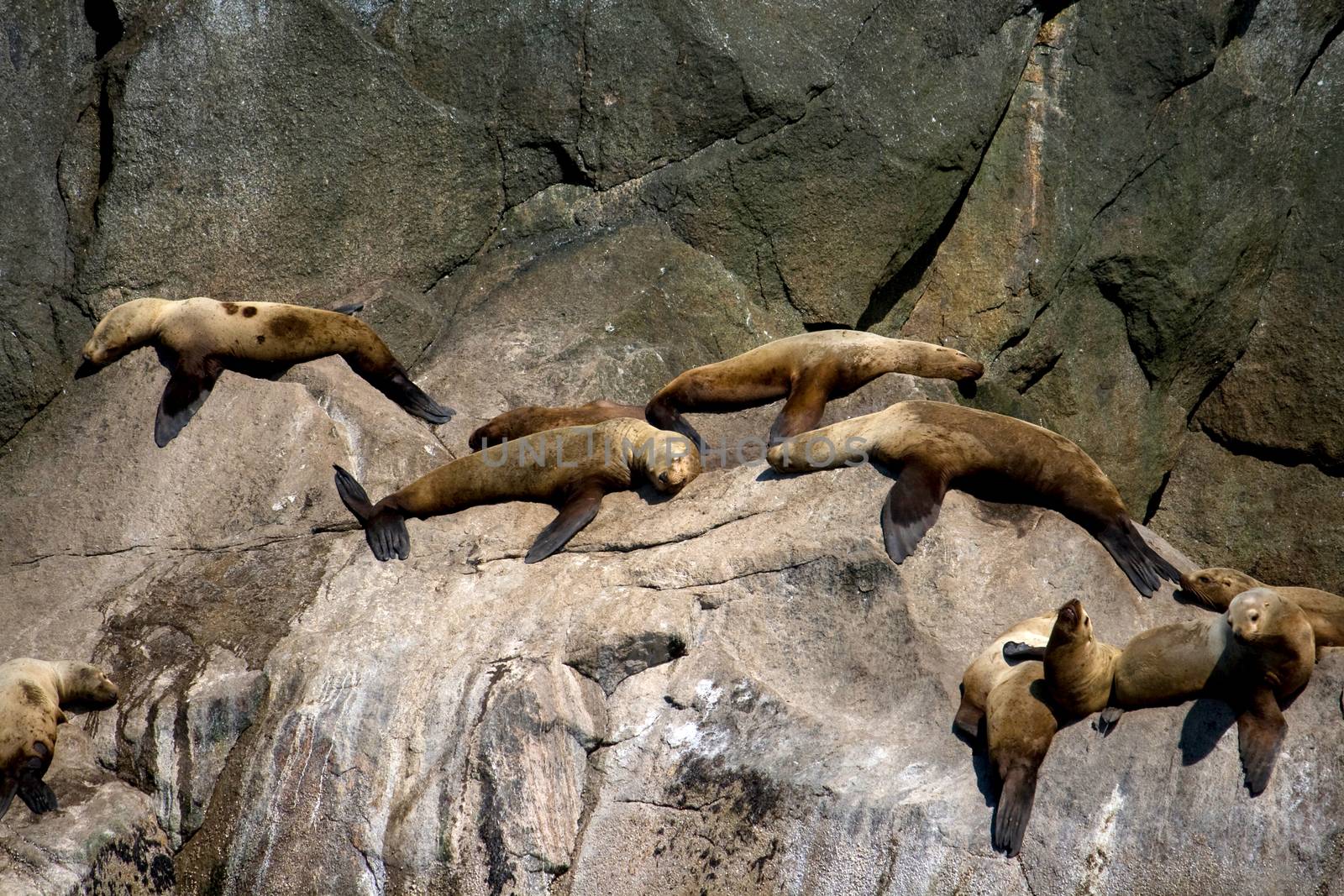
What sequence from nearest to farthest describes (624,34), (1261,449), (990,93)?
1. (624,34)
2. (990,93)
3. (1261,449)

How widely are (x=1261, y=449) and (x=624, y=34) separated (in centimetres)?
521

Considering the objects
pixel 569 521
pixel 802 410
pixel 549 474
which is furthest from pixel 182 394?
pixel 802 410

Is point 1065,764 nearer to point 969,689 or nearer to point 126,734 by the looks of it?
point 969,689

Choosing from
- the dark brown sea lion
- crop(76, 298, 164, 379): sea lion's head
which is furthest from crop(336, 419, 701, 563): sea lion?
the dark brown sea lion

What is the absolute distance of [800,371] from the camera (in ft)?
23.4

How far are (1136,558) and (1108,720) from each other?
114 cm

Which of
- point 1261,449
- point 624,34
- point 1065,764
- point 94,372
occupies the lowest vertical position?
point 1261,449

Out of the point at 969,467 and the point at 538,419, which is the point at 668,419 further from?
the point at 969,467

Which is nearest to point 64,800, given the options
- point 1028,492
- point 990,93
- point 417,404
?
point 417,404

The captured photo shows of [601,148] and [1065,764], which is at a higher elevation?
[601,148]

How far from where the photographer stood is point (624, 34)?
8141mm

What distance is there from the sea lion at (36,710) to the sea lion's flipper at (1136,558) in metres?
3.88

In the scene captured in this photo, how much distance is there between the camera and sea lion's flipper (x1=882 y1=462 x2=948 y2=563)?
17.7 ft

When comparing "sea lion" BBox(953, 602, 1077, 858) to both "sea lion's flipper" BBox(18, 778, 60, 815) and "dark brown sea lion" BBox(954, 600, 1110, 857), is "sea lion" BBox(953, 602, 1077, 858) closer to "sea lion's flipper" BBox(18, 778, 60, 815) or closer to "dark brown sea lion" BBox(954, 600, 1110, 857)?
"dark brown sea lion" BBox(954, 600, 1110, 857)
